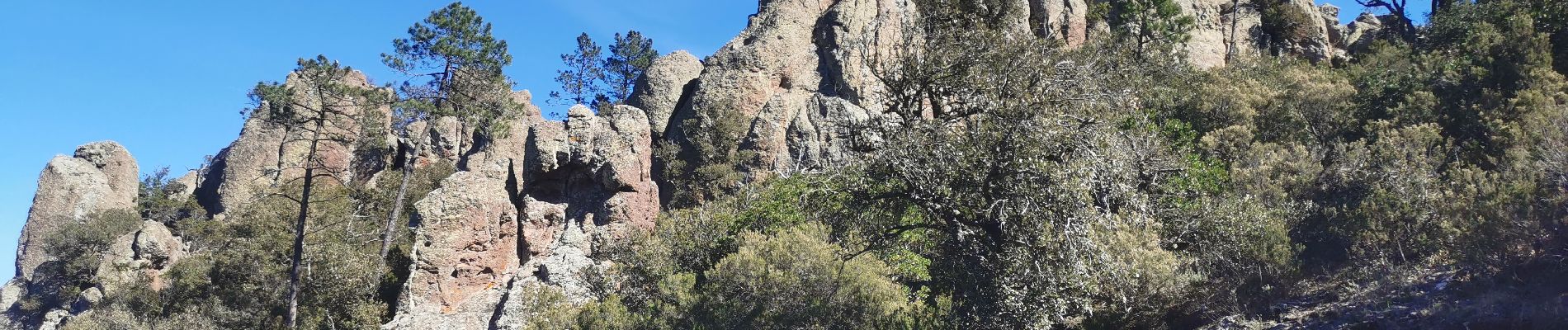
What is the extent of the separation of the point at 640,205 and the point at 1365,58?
115ft

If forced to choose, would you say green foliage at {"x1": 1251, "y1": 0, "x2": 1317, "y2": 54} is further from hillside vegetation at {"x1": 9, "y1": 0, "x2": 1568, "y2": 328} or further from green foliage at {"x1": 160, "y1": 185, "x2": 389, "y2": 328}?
green foliage at {"x1": 160, "y1": 185, "x2": 389, "y2": 328}

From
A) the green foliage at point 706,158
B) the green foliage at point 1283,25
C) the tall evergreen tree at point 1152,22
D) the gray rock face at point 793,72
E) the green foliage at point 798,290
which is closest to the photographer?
the green foliage at point 798,290

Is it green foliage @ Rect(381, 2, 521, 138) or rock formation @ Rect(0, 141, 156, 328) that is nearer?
green foliage @ Rect(381, 2, 521, 138)

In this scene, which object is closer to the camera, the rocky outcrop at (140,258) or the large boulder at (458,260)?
the large boulder at (458,260)

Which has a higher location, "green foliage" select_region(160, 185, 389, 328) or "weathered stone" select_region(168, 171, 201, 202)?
"weathered stone" select_region(168, 171, 201, 202)

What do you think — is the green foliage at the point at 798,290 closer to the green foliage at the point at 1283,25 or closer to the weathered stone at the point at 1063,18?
the weathered stone at the point at 1063,18

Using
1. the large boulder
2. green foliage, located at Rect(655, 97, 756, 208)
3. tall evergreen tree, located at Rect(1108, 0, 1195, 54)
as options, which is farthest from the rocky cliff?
tall evergreen tree, located at Rect(1108, 0, 1195, 54)

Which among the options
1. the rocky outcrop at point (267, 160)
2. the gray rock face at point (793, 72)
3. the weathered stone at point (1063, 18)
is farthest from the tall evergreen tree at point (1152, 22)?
the rocky outcrop at point (267, 160)

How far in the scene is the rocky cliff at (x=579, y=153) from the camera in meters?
27.6

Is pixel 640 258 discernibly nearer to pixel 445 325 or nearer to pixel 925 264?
pixel 445 325

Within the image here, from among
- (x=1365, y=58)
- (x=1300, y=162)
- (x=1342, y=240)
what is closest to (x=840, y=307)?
(x=1342, y=240)

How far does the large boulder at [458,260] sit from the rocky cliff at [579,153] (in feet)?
0.15

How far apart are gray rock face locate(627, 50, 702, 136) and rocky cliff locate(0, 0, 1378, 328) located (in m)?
0.08

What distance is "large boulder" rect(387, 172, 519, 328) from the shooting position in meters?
27.1
